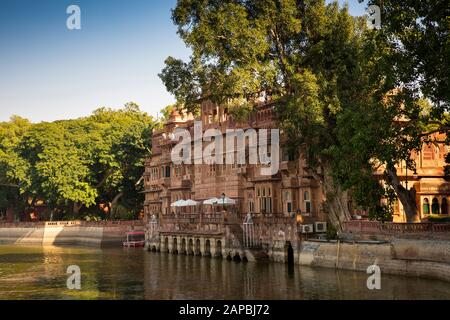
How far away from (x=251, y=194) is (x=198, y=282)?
21663 millimetres

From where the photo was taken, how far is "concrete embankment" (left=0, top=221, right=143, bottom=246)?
83.9m

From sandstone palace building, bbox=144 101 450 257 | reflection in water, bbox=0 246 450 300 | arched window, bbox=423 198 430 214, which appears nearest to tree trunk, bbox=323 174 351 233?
sandstone palace building, bbox=144 101 450 257

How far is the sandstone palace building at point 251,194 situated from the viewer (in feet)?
166

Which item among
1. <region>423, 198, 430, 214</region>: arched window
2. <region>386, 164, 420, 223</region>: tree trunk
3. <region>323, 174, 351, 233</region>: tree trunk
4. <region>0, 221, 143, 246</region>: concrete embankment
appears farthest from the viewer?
<region>0, 221, 143, 246</region>: concrete embankment

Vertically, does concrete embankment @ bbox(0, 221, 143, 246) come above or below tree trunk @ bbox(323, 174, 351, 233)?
below

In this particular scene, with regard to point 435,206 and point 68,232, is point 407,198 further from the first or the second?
point 68,232

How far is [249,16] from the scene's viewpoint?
159ft

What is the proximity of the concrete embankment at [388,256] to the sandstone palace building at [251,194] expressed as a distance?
305 cm

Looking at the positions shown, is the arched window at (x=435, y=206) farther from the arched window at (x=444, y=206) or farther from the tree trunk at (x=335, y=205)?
the tree trunk at (x=335, y=205)

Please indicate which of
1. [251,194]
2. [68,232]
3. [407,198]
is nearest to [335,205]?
[407,198]

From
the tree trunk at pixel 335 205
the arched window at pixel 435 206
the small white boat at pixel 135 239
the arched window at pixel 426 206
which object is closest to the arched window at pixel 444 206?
the arched window at pixel 435 206

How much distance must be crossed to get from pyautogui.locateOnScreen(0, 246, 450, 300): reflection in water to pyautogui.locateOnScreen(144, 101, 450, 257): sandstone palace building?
3178mm

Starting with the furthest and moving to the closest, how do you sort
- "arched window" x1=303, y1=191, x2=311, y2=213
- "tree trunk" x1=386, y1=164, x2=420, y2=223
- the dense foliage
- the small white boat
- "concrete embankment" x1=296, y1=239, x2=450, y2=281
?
the dense foliage, the small white boat, "arched window" x1=303, y1=191, x2=311, y2=213, "tree trunk" x1=386, y1=164, x2=420, y2=223, "concrete embankment" x1=296, y1=239, x2=450, y2=281

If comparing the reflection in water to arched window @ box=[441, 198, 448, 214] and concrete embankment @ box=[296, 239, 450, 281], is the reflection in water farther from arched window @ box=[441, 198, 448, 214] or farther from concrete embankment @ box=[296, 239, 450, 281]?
arched window @ box=[441, 198, 448, 214]
